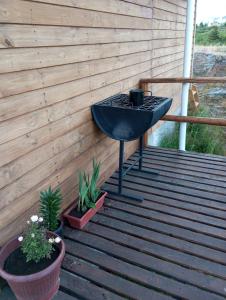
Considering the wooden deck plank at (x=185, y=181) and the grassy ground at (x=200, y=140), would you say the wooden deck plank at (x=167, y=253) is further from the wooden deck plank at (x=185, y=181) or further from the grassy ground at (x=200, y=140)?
the grassy ground at (x=200, y=140)

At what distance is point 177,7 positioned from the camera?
16.1 feet

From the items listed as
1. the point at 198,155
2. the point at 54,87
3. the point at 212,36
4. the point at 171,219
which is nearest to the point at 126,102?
the point at 54,87

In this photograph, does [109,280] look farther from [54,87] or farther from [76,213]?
[54,87]

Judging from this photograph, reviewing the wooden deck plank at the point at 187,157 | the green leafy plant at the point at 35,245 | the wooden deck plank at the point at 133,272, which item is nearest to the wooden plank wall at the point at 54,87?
the green leafy plant at the point at 35,245

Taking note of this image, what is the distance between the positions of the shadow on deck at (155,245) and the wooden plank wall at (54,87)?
39 centimetres

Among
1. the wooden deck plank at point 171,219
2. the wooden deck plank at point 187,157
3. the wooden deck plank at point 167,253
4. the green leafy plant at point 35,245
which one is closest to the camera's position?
the green leafy plant at point 35,245

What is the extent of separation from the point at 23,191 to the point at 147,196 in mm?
1187

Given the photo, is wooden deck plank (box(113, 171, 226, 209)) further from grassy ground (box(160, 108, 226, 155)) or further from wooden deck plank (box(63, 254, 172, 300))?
grassy ground (box(160, 108, 226, 155))

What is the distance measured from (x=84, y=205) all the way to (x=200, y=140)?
3223 millimetres

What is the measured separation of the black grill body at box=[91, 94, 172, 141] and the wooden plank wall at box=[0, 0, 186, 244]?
0.10 m

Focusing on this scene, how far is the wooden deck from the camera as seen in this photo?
171 cm

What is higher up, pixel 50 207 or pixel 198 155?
pixel 50 207

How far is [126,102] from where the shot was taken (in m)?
2.69

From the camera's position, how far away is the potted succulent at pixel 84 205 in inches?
87.2
